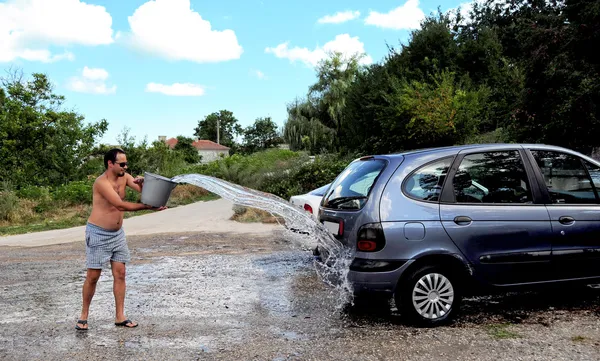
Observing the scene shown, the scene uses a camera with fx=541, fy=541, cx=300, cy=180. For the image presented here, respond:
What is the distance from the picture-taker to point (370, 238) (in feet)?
15.7

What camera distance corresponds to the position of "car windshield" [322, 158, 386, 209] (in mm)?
5098

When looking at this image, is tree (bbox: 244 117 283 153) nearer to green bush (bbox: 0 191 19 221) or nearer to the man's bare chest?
green bush (bbox: 0 191 19 221)

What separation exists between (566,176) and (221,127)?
10647 cm

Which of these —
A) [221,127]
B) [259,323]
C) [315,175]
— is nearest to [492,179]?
[259,323]

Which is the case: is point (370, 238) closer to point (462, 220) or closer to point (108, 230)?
point (462, 220)

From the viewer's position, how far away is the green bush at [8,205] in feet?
53.2

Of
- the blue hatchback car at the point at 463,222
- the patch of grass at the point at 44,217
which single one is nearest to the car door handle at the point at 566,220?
the blue hatchback car at the point at 463,222

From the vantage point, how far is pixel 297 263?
28.2 feet

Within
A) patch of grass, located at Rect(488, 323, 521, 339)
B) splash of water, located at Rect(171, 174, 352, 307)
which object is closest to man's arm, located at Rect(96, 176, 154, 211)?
splash of water, located at Rect(171, 174, 352, 307)

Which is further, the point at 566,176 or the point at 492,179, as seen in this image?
the point at 566,176

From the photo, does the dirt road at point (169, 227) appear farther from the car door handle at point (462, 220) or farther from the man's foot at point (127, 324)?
the car door handle at point (462, 220)

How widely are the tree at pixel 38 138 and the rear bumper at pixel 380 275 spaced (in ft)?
83.6

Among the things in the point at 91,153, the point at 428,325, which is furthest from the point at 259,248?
the point at 91,153

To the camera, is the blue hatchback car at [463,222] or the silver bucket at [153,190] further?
the silver bucket at [153,190]
